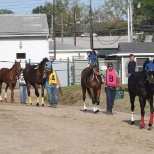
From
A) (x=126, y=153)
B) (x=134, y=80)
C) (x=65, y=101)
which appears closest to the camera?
(x=126, y=153)

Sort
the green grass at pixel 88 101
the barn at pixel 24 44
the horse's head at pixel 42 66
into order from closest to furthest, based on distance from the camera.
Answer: the green grass at pixel 88 101
the horse's head at pixel 42 66
the barn at pixel 24 44

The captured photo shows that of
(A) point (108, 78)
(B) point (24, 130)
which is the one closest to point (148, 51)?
(A) point (108, 78)

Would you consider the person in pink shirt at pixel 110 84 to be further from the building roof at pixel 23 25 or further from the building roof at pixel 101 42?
the building roof at pixel 101 42

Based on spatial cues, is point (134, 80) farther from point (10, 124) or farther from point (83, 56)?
point (83, 56)

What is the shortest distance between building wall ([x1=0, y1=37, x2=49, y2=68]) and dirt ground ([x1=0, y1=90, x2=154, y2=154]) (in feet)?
104

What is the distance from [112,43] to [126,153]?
235ft

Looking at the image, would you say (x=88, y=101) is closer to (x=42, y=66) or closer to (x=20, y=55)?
(x=42, y=66)

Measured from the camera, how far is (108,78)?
69.8 feet

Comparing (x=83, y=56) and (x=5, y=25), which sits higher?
(x=5, y=25)

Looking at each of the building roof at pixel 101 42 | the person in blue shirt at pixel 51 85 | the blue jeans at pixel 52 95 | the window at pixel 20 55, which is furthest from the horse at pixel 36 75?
the building roof at pixel 101 42

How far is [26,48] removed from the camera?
52.5m

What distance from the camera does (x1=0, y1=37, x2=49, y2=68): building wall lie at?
52375 millimetres

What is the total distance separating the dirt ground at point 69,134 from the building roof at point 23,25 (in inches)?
1270

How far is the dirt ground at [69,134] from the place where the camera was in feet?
42.8
